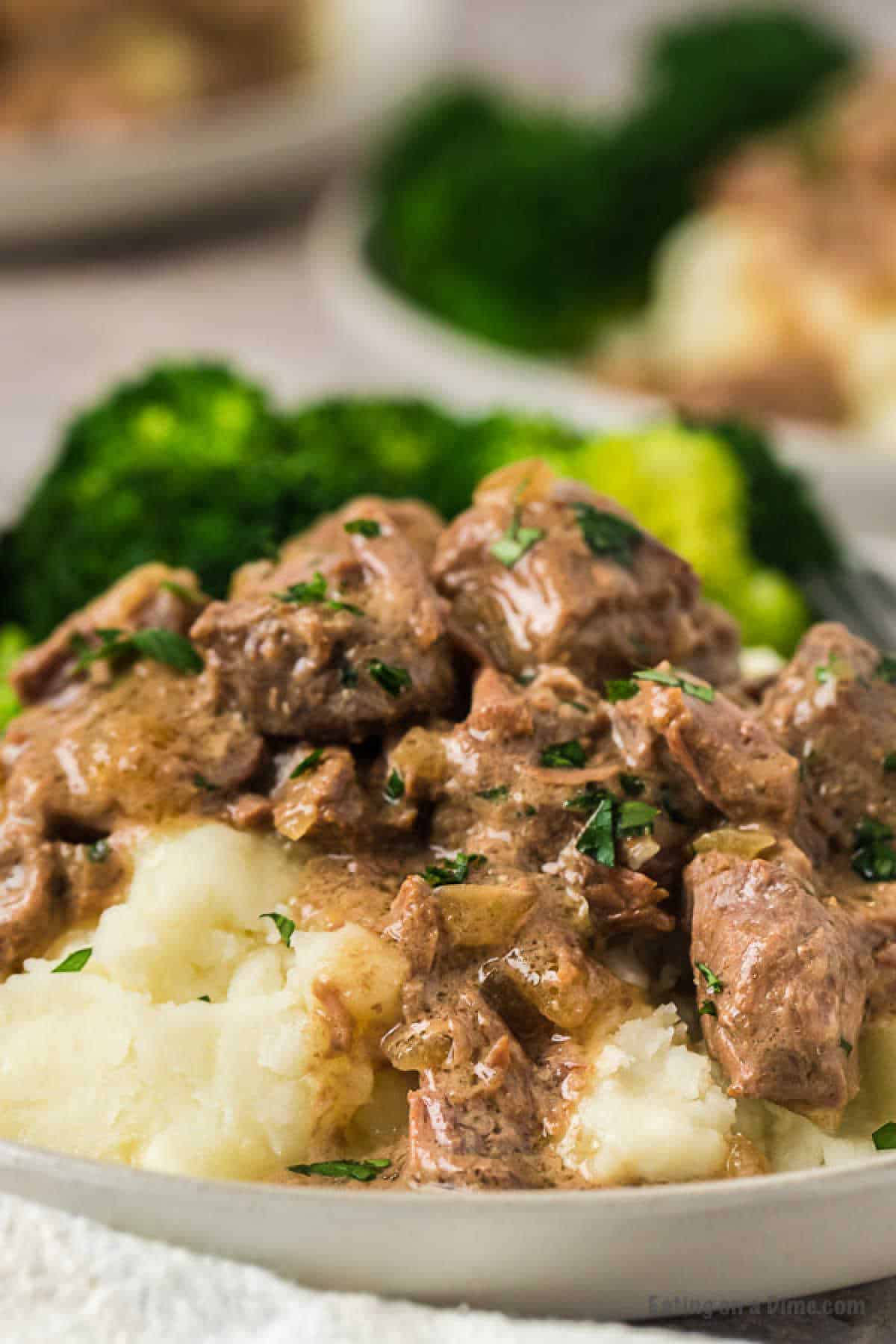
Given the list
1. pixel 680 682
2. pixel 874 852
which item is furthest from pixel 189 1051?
pixel 874 852

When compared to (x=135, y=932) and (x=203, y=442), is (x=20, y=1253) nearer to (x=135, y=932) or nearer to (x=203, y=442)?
(x=135, y=932)

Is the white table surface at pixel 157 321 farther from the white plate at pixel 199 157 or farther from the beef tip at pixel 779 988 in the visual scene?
the beef tip at pixel 779 988

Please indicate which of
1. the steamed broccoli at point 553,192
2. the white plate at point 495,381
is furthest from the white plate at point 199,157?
the white plate at point 495,381

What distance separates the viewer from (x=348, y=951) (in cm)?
378

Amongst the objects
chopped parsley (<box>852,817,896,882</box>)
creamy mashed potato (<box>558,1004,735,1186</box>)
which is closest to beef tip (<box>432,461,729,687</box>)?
chopped parsley (<box>852,817,896,882</box>)

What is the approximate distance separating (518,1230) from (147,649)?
5.84 feet

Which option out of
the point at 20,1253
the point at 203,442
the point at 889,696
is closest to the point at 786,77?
the point at 203,442

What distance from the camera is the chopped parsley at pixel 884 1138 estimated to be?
368 cm

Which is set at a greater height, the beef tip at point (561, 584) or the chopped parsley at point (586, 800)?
the beef tip at point (561, 584)

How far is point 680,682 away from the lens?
4.04 meters

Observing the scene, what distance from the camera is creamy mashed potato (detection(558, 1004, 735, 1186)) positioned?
3500 mm

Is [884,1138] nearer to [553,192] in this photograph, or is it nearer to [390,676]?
[390,676]

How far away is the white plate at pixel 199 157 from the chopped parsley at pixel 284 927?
766 centimetres

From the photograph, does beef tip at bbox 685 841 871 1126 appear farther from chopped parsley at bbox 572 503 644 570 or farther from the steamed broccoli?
the steamed broccoli
